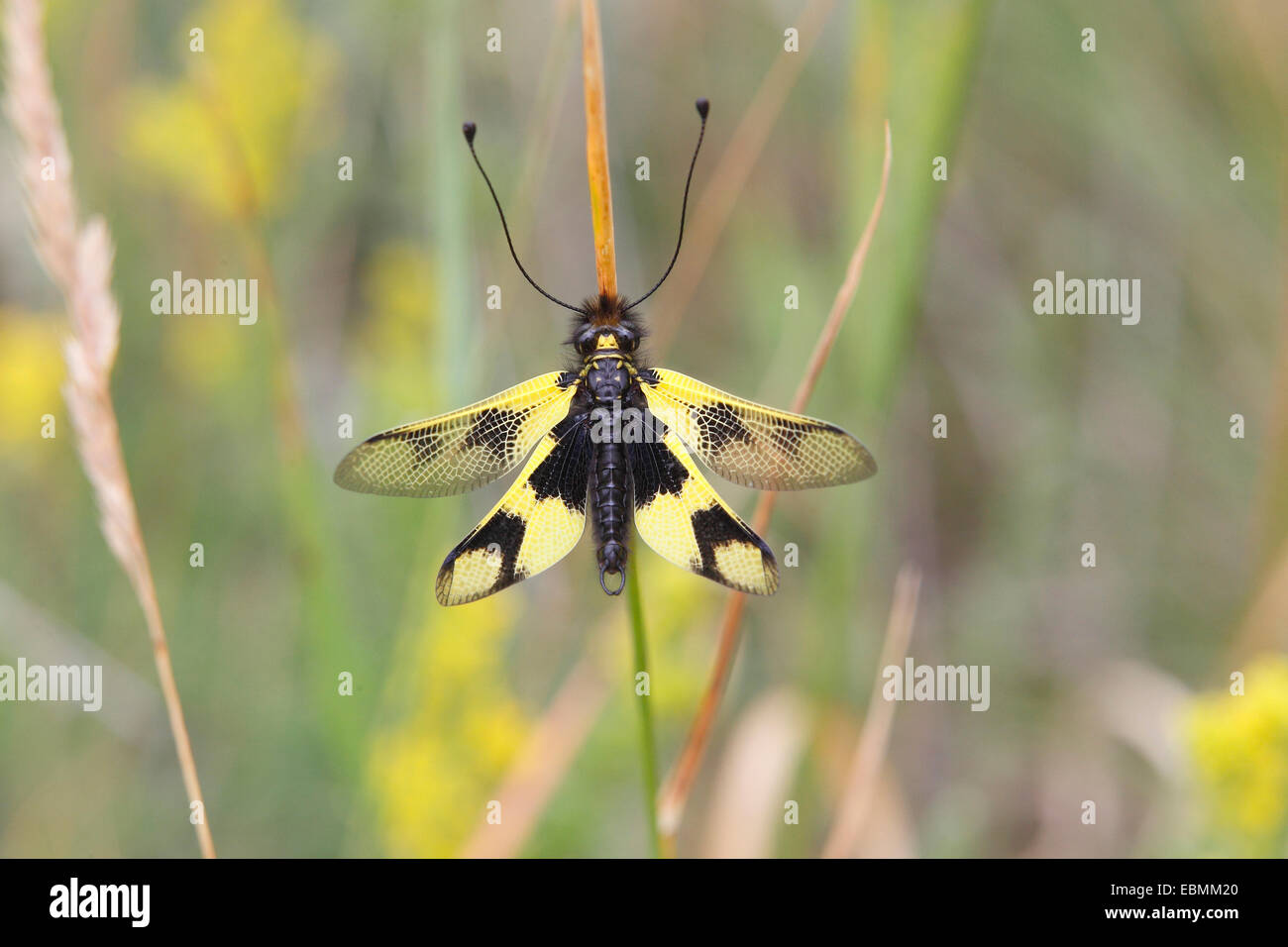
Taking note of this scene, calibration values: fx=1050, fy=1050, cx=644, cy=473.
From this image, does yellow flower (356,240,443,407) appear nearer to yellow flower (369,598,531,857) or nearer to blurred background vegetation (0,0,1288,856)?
blurred background vegetation (0,0,1288,856)

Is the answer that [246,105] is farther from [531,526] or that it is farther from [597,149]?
[597,149]

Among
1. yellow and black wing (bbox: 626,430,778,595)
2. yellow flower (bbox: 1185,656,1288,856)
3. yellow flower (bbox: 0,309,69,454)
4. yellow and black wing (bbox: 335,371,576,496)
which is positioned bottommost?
yellow flower (bbox: 1185,656,1288,856)

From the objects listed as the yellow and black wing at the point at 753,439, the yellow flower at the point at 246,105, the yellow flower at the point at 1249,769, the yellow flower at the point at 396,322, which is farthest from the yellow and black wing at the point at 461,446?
the yellow flower at the point at 246,105

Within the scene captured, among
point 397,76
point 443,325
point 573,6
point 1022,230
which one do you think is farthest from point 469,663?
point 1022,230

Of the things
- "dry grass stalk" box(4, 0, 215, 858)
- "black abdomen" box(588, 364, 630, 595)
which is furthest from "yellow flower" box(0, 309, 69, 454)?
"black abdomen" box(588, 364, 630, 595)

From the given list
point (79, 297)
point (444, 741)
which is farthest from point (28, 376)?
point (79, 297)

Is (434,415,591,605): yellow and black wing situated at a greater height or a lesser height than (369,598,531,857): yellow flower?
greater
